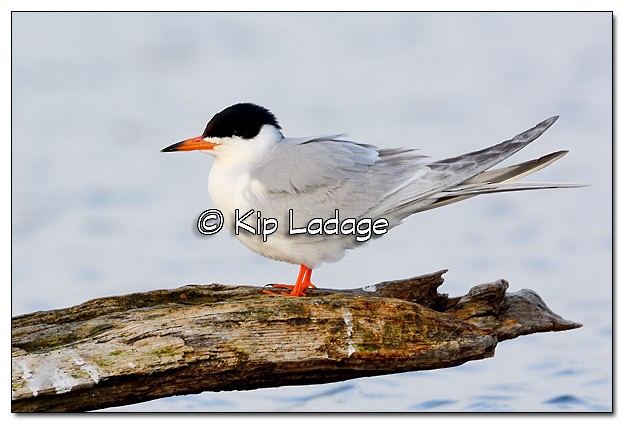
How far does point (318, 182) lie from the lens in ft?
17.1

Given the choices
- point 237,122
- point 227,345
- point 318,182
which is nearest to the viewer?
point 227,345

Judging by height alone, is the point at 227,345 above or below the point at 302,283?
below

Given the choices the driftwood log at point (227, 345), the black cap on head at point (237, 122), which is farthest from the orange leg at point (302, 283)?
the black cap on head at point (237, 122)

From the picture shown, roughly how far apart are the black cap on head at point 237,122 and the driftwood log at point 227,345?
37.3 inches

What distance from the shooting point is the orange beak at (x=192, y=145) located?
207 inches

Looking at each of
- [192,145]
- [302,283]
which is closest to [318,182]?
[302,283]

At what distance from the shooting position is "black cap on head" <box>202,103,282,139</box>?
17.5ft

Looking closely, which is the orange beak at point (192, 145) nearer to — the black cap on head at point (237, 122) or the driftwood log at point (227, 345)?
the black cap on head at point (237, 122)

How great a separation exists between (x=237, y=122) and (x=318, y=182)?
58 cm

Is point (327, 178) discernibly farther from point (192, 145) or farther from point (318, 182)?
point (192, 145)

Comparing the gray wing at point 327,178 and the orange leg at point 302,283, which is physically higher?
the gray wing at point 327,178

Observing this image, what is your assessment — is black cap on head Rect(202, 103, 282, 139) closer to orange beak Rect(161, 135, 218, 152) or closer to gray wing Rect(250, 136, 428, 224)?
orange beak Rect(161, 135, 218, 152)

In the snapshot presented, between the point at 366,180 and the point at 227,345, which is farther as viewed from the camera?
the point at 366,180

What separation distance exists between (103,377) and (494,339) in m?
1.96
